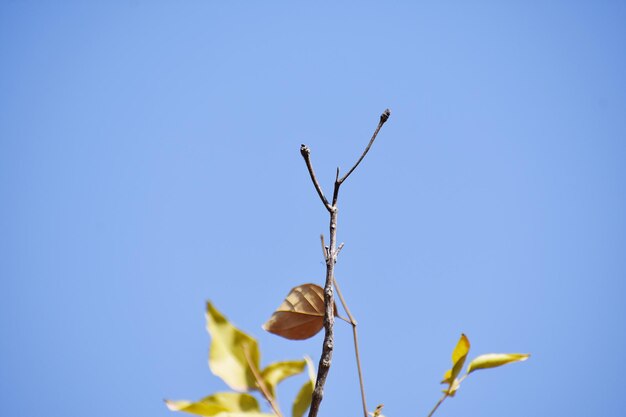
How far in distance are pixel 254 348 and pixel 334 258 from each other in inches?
4.6

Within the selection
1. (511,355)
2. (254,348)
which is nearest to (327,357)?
(254,348)

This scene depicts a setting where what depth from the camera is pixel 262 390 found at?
20.8 inches

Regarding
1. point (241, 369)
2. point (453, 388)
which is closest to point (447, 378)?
point (453, 388)

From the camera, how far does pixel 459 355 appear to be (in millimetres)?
570

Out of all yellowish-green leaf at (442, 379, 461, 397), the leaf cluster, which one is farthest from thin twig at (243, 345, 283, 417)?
yellowish-green leaf at (442, 379, 461, 397)

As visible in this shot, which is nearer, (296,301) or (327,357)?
(327,357)

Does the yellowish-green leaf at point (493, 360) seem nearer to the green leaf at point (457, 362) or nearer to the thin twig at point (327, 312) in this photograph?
the green leaf at point (457, 362)

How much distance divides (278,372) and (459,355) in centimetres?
19

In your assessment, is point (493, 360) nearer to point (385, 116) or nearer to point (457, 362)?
point (457, 362)

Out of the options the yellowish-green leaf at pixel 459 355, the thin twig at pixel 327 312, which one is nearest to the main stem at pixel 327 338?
the thin twig at pixel 327 312

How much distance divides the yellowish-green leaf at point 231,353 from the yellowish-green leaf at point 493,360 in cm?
22

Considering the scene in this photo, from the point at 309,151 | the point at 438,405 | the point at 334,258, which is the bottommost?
the point at 438,405

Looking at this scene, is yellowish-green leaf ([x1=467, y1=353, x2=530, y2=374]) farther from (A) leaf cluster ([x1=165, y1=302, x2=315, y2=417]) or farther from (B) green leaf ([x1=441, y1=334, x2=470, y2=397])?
(A) leaf cluster ([x1=165, y1=302, x2=315, y2=417])

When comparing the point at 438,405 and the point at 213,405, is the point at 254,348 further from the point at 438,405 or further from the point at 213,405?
the point at 438,405
